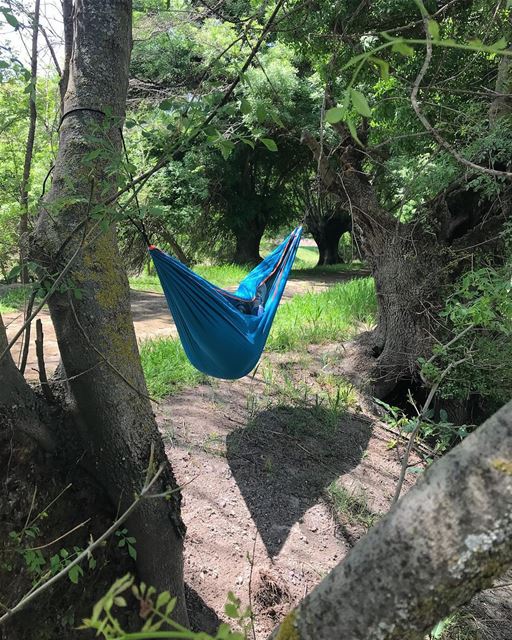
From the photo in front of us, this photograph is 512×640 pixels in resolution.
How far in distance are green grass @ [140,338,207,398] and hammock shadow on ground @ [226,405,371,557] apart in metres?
0.57

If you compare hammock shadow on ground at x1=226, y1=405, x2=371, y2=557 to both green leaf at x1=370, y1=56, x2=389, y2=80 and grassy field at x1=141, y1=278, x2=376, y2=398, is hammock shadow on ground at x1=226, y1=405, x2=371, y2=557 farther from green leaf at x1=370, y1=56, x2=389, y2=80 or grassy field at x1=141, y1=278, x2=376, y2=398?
green leaf at x1=370, y1=56, x2=389, y2=80

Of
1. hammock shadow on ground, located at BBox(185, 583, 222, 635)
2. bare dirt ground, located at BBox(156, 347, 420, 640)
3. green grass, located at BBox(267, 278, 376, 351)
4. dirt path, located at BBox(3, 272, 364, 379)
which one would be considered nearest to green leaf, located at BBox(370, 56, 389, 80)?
bare dirt ground, located at BBox(156, 347, 420, 640)

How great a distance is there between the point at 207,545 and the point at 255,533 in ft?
0.74

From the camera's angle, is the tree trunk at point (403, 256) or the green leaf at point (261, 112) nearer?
the green leaf at point (261, 112)

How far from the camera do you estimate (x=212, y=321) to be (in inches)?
103

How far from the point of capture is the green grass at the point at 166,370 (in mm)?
3084

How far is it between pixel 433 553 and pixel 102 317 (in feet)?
3.56

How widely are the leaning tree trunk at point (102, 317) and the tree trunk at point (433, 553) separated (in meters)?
0.85

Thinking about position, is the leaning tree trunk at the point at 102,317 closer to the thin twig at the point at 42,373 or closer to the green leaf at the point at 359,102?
the thin twig at the point at 42,373

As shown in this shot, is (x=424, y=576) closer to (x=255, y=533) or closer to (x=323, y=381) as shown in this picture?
(x=255, y=533)

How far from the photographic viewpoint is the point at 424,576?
48 centimetres

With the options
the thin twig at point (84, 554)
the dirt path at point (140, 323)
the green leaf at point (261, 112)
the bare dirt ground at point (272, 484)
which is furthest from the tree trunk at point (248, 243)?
the thin twig at point (84, 554)

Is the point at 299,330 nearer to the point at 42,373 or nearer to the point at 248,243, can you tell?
the point at 42,373

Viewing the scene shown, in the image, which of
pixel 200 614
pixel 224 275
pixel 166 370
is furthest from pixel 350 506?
pixel 224 275
